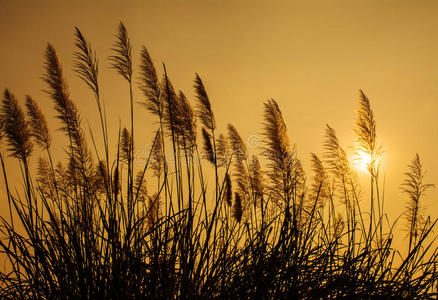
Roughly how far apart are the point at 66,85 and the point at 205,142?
1343 millimetres

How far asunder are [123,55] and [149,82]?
28cm

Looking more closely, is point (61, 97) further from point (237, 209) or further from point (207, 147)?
point (237, 209)

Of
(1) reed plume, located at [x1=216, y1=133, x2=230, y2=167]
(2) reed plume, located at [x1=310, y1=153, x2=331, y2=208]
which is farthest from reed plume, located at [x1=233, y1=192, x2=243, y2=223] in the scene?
(2) reed plume, located at [x1=310, y1=153, x2=331, y2=208]

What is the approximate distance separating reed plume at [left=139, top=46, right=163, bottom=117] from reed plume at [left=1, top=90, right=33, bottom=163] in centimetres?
100

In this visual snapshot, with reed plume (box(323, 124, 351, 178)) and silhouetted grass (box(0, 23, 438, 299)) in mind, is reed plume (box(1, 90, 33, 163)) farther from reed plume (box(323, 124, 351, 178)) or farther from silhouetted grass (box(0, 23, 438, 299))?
reed plume (box(323, 124, 351, 178))

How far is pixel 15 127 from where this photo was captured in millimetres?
2410

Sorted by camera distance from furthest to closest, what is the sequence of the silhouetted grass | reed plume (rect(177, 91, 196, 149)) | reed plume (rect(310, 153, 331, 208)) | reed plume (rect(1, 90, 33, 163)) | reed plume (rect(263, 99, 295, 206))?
1. reed plume (rect(310, 153, 331, 208))
2. reed plume (rect(263, 99, 295, 206))
3. reed plume (rect(177, 91, 196, 149))
4. reed plume (rect(1, 90, 33, 163))
5. the silhouetted grass

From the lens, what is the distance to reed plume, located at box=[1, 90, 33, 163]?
2.37m

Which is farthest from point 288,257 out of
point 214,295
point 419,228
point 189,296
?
point 419,228

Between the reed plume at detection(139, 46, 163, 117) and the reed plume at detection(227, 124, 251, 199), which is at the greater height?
the reed plume at detection(139, 46, 163, 117)

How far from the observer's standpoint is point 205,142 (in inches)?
122

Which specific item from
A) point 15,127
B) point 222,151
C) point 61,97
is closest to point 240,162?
point 222,151

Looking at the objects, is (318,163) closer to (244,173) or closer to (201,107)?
(244,173)

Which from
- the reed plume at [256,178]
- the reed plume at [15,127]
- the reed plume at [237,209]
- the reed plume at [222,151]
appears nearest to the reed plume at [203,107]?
the reed plume at [222,151]
